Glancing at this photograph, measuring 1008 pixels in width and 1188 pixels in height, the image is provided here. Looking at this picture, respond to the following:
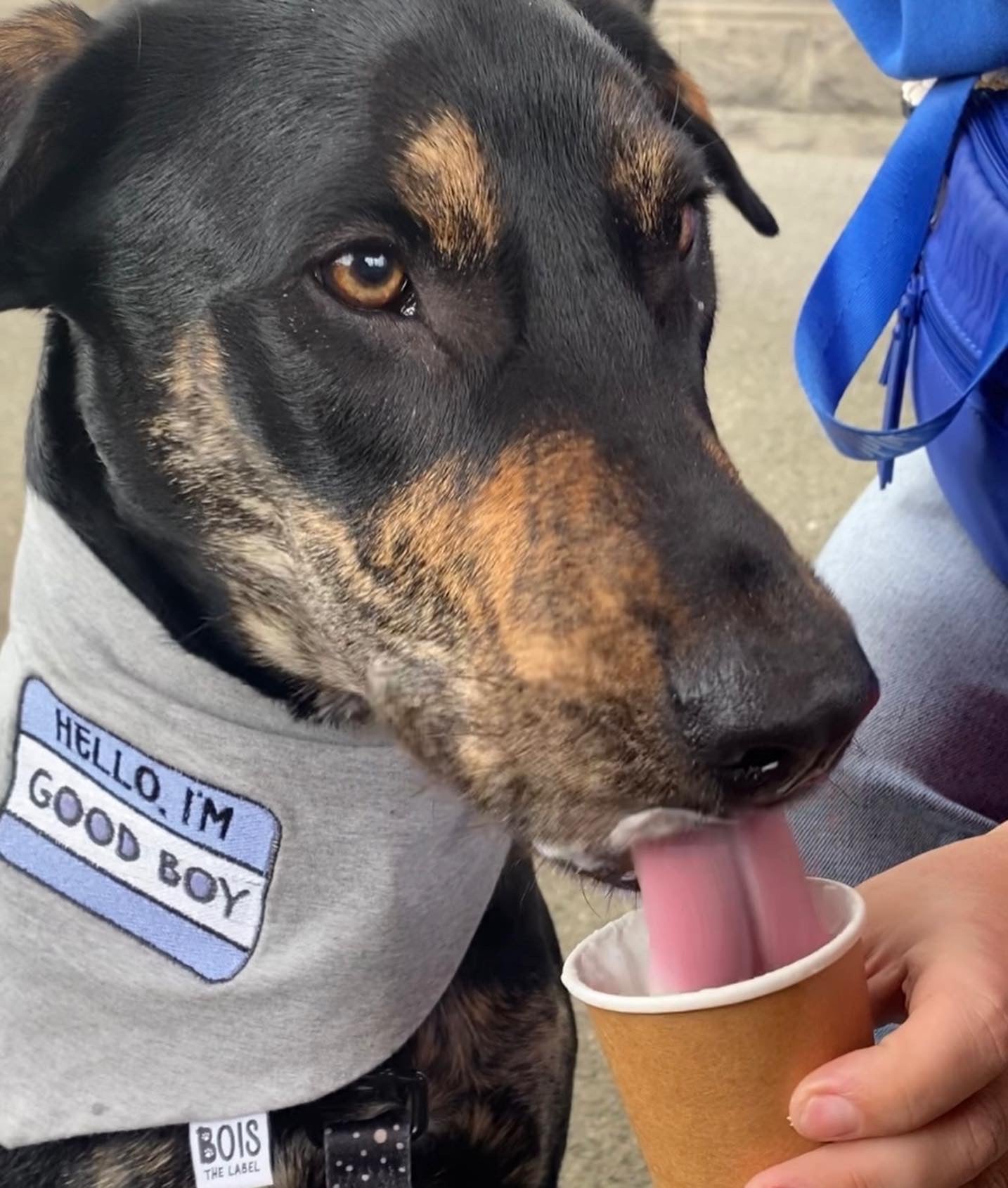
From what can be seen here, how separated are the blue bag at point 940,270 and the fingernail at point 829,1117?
694 millimetres

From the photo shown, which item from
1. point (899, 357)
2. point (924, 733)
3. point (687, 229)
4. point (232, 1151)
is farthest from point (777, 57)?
point (232, 1151)

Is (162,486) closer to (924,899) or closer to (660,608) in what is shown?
(660,608)

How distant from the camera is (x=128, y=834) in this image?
1291mm

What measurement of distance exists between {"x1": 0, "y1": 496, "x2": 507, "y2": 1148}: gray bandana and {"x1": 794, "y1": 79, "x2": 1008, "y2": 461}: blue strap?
1.99 feet

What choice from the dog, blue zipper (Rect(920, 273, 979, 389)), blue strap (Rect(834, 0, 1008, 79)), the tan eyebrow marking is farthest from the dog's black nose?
blue strap (Rect(834, 0, 1008, 79))

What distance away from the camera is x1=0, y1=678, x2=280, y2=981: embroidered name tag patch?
1290mm

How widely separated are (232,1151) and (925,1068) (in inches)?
27.1

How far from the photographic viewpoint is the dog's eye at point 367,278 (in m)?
1.06

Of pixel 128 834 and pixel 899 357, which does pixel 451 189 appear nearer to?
pixel 128 834

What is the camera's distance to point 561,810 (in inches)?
38.7

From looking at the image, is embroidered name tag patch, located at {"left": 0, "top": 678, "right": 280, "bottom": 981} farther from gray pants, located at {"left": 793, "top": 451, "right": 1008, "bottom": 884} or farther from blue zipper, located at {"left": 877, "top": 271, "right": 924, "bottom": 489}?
blue zipper, located at {"left": 877, "top": 271, "right": 924, "bottom": 489}

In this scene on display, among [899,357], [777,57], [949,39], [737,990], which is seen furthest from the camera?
[777,57]

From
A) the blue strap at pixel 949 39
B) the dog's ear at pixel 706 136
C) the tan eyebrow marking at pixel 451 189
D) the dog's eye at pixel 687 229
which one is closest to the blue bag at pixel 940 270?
the blue strap at pixel 949 39

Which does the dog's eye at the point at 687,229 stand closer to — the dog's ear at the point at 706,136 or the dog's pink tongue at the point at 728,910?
the dog's ear at the point at 706,136
